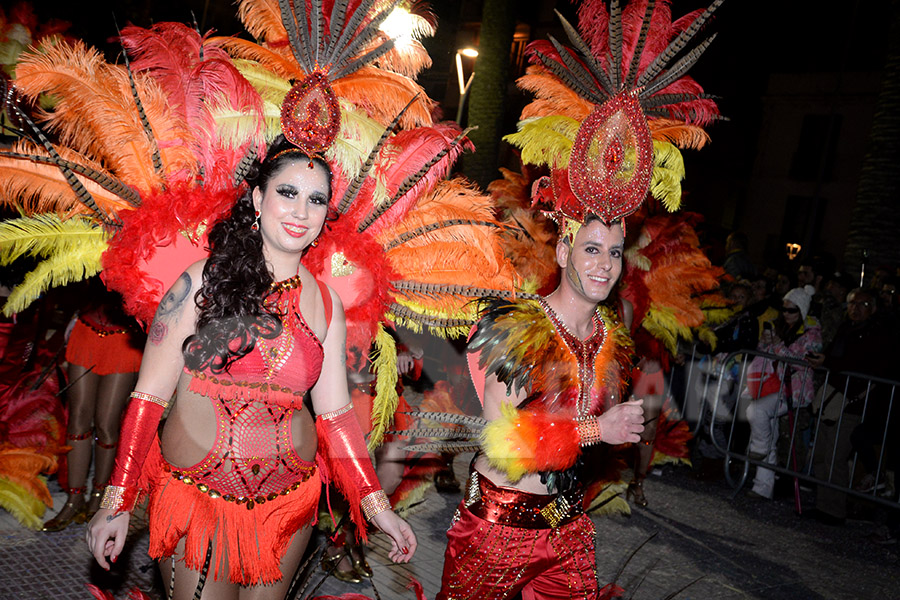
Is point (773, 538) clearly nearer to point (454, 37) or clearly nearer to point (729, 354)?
point (729, 354)

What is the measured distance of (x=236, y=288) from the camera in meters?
2.53

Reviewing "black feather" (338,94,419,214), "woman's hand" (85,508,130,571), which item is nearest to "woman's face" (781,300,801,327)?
"black feather" (338,94,419,214)

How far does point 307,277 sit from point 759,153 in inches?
1266

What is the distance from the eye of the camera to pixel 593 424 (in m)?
2.94

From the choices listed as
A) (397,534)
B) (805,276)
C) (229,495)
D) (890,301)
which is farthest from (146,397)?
(805,276)

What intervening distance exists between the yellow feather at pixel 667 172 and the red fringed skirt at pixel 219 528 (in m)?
2.47

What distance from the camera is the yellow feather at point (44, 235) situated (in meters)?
2.69

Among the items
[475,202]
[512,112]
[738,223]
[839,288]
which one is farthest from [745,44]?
[475,202]

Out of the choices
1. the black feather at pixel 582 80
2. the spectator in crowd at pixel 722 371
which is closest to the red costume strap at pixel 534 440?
the black feather at pixel 582 80

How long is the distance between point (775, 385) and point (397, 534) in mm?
6152

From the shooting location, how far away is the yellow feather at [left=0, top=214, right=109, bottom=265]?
2.69 m

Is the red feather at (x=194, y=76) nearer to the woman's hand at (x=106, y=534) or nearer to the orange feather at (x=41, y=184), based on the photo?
the orange feather at (x=41, y=184)

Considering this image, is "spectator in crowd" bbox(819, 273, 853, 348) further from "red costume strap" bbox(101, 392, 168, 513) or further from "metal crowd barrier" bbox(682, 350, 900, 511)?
"red costume strap" bbox(101, 392, 168, 513)

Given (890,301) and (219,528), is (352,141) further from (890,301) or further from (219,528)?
(890,301)
